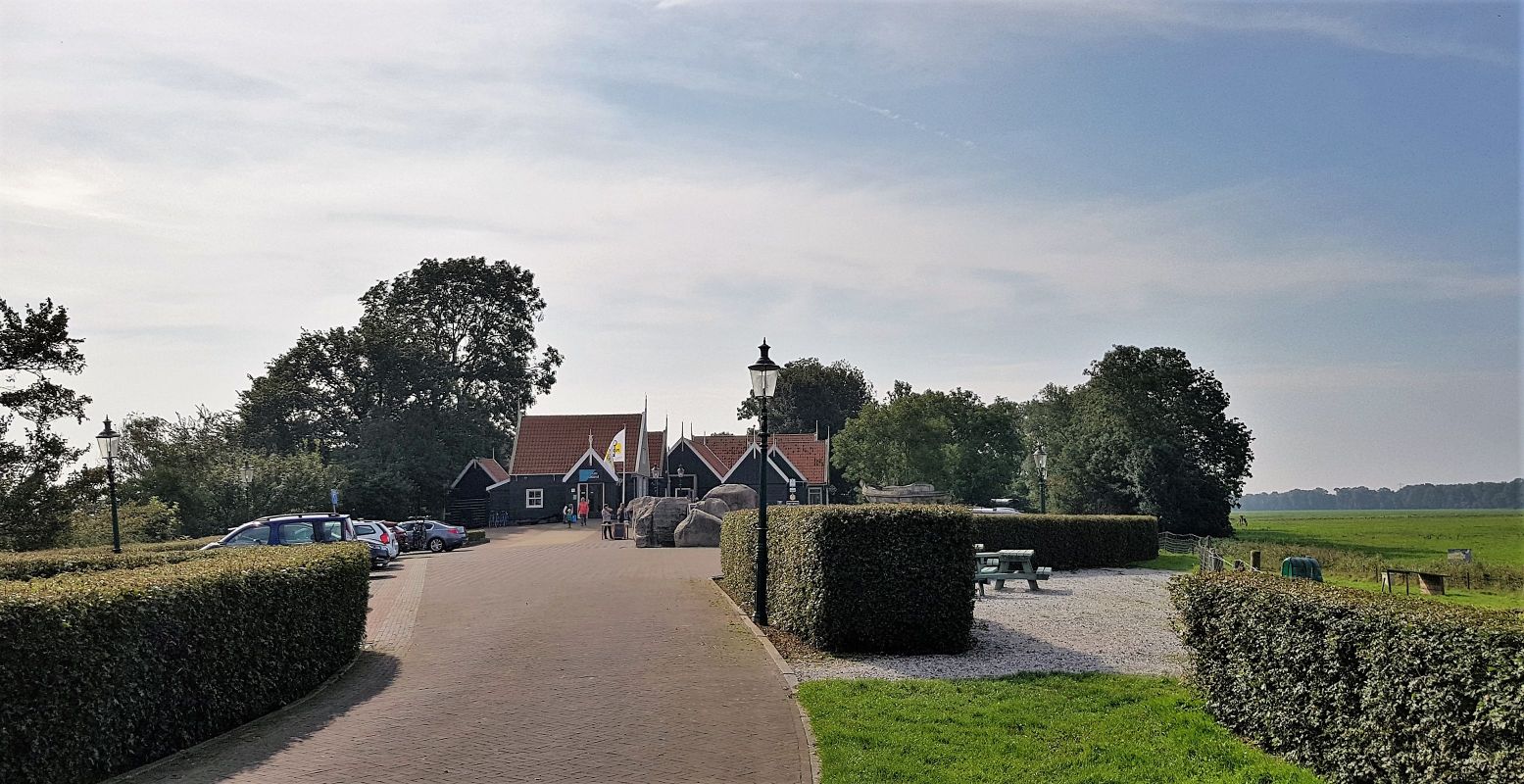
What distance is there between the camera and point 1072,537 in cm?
3412

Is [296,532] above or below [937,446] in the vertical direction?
below

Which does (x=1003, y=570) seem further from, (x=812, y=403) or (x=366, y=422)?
(x=812, y=403)

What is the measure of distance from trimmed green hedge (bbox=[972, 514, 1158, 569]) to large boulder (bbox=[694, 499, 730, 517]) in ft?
45.1

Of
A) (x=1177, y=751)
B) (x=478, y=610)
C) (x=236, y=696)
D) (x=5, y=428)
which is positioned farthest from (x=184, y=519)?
(x=1177, y=751)

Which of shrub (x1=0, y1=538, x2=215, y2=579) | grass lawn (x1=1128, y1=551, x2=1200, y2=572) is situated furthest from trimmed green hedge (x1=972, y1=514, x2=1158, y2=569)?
shrub (x1=0, y1=538, x2=215, y2=579)

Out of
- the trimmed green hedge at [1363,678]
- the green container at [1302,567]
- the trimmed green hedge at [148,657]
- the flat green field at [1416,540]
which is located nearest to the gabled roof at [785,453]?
the flat green field at [1416,540]

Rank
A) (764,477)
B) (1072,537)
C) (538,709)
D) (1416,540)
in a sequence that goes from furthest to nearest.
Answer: (1416,540), (1072,537), (764,477), (538,709)

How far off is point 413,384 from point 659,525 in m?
34.3

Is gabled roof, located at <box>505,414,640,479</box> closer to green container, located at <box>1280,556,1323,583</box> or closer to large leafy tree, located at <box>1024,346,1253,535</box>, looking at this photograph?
large leafy tree, located at <box>1024,346,1253,535</box>

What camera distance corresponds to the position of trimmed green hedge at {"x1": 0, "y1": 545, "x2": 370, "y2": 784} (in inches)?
290

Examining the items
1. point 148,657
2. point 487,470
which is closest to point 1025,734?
point 148,657

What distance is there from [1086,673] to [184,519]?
42045 millimetres

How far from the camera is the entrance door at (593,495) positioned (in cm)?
6347

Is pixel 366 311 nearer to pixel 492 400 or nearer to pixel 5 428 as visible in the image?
pixel 492 400
